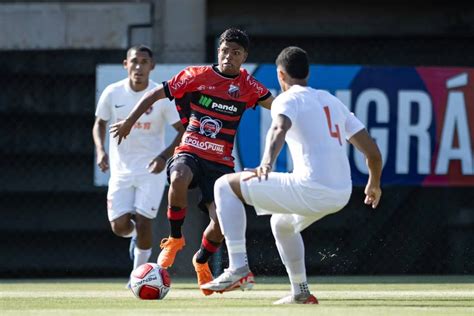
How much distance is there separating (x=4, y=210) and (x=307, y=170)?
588 centimetres

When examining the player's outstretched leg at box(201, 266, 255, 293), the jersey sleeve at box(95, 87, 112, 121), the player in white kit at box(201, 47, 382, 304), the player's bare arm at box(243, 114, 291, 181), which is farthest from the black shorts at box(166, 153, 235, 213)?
the jersey sleeve at box(95, 87, 112, 121)

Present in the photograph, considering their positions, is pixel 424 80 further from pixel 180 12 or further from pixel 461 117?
pixel 180 12

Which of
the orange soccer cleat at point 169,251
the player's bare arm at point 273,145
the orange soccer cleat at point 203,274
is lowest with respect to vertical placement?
the orange soccer cleat at point 203,274

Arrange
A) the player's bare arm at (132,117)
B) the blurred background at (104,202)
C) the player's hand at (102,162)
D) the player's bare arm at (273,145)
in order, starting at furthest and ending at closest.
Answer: the blurred background at (104,202)
the player's hand at (102,162)
the player's bare arm at (132,117)
the player's bare arm at (273,145)

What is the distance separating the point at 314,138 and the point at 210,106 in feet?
5.46

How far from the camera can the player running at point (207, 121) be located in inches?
372

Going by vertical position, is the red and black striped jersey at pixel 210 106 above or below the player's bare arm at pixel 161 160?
above

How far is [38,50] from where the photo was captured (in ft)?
43.0

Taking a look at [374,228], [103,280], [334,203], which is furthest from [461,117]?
[334,203]

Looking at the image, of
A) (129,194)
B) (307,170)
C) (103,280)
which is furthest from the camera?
(103,280)

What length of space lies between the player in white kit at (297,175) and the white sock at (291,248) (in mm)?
60

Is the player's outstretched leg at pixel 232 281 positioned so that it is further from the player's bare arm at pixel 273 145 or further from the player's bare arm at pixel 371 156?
the player's bare arm at pixel 371 156

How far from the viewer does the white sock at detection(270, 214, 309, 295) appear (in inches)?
332

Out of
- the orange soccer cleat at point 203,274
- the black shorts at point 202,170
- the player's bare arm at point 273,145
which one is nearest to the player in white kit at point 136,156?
the black shorts at point 202,170
